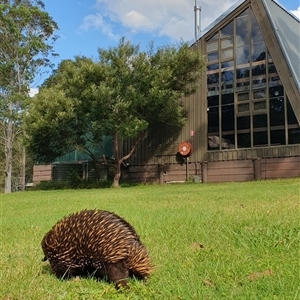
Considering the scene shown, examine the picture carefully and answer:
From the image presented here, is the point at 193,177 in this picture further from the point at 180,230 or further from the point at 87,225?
the point at 87,225

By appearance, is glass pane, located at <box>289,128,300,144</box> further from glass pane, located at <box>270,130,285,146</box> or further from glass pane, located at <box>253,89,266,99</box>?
glass pane, located at <box>253,89,266,99</box>

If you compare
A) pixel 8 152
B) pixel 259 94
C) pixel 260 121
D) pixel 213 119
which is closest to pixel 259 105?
pixel 259 94

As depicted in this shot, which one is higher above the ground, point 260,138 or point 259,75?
point 259,75

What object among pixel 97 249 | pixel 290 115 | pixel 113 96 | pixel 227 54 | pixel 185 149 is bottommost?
pixel 97 249

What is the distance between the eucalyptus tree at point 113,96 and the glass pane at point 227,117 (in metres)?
1.95

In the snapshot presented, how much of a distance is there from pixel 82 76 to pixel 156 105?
392 cm

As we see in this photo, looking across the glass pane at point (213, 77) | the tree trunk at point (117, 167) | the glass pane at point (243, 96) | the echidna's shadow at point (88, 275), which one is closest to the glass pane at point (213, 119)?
the glass pane at point (213, 77)

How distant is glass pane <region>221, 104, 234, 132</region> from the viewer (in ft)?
68.7

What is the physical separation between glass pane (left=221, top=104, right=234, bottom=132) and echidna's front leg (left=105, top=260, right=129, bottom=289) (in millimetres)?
18320

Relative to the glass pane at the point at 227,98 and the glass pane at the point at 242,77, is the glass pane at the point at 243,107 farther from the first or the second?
the glass pane at the point at 242,77

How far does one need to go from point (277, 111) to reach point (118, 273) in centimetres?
1783

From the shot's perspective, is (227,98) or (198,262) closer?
(198,262)

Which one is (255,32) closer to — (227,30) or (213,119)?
(227,30)

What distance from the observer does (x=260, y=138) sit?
20.2m
